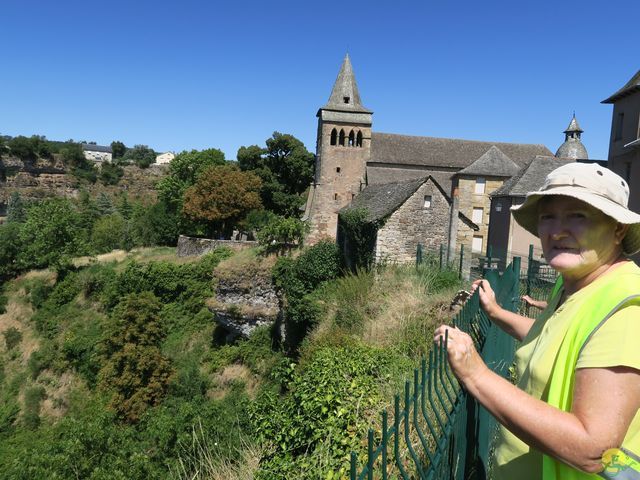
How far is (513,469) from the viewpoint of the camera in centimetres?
172

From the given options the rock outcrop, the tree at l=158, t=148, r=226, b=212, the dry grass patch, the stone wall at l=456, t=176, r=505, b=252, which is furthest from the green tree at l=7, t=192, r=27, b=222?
the stone wall at l=456, t=176, r=505, b=252

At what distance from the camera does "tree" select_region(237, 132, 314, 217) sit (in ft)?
120

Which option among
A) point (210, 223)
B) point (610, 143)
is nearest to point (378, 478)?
point (610, 143)

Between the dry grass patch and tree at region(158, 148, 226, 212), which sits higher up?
tree at region(158, 148, 226, 212)

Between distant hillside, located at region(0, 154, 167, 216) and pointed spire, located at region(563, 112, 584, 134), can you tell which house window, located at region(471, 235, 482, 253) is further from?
distant hillside, located at region(0, 154, 167, 216)

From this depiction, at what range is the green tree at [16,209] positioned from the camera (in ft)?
172

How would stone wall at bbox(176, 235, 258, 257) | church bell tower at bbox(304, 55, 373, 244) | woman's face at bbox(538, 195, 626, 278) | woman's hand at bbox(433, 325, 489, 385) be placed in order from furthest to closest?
church bell tower at bbox(304, 55, 373, 244) < stone wall at bbox(176, 235, 258, 257) < woman's face at bbox(538, 195, 626, 278) < woman's hand at bbox(433, 325, 489, 385)

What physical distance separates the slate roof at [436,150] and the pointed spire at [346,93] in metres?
A: 2.81

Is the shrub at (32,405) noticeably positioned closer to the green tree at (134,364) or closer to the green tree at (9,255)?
the green tree at (134,364)

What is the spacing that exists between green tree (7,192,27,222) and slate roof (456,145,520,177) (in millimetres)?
52176

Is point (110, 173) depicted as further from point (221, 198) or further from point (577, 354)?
point (577, 354)

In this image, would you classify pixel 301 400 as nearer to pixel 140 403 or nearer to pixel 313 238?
pixel 140 403

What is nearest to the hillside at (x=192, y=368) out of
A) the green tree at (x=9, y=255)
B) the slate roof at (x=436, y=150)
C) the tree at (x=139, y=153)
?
the green tree at (x=9, y=255)

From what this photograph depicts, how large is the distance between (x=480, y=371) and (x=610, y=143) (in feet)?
93.1
